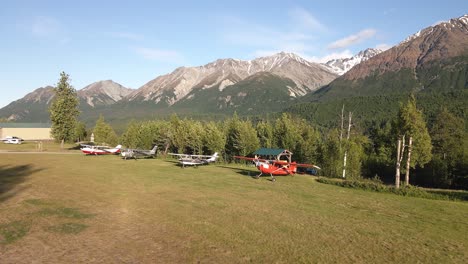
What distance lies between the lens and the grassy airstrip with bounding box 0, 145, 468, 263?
1185 cm

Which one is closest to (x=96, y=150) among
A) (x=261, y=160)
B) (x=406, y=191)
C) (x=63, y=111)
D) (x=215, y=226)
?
(x=63, y=111)

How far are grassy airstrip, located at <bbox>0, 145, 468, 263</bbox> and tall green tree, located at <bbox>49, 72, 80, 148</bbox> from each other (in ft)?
141

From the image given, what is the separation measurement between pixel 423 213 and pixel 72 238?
1998 centimetres

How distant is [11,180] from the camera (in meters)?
26.4

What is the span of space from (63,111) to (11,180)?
43.3 meters

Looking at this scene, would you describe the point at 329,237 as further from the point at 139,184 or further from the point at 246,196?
the point at 139,184

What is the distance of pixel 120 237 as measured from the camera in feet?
44.2

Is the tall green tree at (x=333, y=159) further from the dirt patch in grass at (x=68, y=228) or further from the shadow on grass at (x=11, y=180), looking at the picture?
the dirt patch in grass at (x=68, y=228)

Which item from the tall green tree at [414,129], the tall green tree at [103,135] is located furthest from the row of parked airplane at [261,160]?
the tall green tree at [103,135]

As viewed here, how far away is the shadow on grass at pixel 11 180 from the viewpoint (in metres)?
20.9

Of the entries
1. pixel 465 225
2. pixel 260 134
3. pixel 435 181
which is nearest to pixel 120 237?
pixel 465 225

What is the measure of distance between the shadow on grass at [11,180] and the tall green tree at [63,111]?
34.0 metres

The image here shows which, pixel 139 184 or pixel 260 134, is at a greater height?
pixel 260 134

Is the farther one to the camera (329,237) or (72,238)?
(329,237)
